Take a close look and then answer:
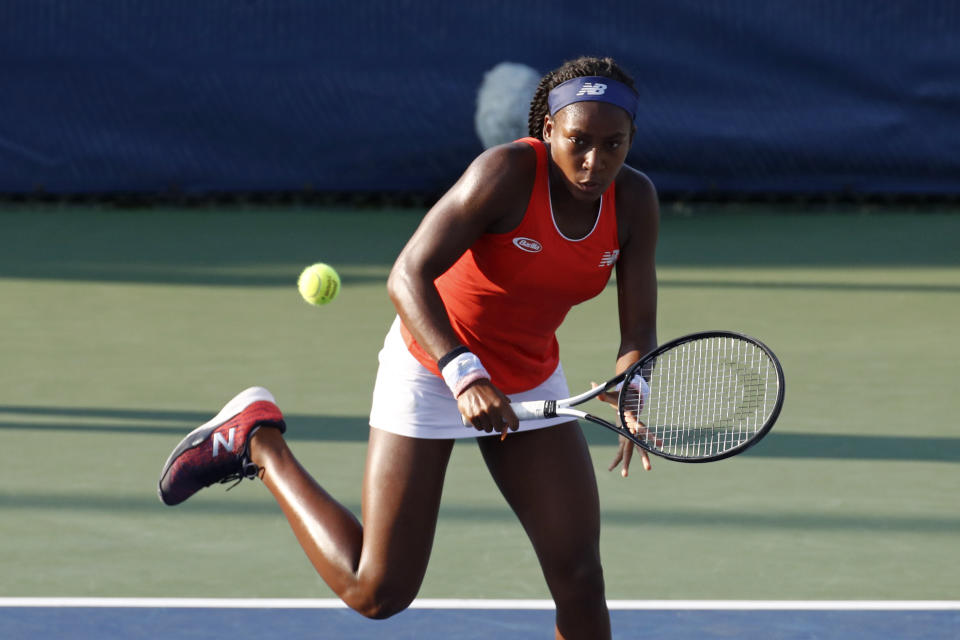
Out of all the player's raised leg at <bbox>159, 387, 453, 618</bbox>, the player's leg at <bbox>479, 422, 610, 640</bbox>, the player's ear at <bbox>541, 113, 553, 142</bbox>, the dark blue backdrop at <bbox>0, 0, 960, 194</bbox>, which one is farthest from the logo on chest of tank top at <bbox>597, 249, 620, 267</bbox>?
the dark blue backdrop at <bbox>0, 0, 960, 194</bbox>

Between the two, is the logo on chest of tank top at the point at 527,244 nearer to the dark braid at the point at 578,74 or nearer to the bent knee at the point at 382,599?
the dark braid at the point at 578,74

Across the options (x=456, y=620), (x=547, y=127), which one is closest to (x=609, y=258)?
(x=547, y=127)

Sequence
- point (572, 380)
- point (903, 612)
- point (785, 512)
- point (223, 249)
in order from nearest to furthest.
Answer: point (903, 612) < point (785, 512) < point (572, 380) < point (223, 249)

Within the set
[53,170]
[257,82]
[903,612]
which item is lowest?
[53,170]

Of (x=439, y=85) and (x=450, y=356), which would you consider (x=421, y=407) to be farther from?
(x=439, y=85)

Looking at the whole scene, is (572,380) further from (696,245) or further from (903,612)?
(696,245)

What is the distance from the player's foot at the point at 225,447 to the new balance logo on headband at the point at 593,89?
3.71 ft

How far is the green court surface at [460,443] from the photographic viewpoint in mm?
→ 3938

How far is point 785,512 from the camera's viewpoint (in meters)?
4.41

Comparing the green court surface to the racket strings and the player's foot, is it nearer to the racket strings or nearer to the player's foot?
the player's foot

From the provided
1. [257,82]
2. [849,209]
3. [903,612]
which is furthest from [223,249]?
[903,612]

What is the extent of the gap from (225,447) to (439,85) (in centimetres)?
777

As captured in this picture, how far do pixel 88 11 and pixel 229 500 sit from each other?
7.41 meters

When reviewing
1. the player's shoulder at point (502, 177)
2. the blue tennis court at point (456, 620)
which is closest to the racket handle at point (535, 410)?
the player's shoulder at point (502, 177)
